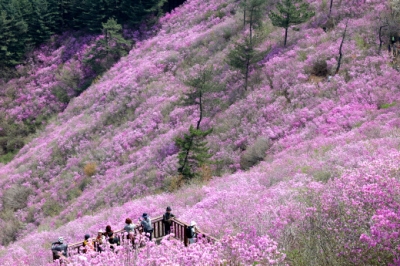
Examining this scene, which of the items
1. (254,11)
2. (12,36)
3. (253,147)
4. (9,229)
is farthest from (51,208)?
(12,36)

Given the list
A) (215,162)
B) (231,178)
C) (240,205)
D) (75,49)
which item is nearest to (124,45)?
(75,49)

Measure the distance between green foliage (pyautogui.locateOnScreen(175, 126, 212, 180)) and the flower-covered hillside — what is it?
89 cm

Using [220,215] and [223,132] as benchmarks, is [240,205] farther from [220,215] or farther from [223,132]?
[223,132]

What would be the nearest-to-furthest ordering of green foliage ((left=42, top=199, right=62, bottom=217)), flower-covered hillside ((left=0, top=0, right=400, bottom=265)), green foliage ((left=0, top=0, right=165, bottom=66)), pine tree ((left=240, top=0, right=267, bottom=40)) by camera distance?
1. flower-covered hillside ((left=0, top=0, right=400, bottom=265))
2. green foliage ((left=42, top=199, right=62, bottom=217))
3. pine tree ((left=240, top=0, right=267, bottom=40))
4. green foliage ((left=0, top=0, right=165, bottom=66))

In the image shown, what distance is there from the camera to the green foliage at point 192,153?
1881 cm

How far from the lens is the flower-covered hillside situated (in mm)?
6977

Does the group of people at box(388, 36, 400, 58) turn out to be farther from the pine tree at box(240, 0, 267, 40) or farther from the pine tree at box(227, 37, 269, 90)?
the pine tree at box(240, 0, 267, 40)

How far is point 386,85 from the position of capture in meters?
18.3

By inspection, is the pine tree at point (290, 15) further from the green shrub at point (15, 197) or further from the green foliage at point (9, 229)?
the green foliage at point (9, 229)

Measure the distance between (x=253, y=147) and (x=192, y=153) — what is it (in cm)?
336

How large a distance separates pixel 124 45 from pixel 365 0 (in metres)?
28.0

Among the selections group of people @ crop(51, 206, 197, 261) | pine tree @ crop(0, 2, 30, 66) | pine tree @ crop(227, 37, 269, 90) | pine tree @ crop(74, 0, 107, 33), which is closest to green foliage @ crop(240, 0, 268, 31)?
pine tree @ crop(227, 37, 269, 90)

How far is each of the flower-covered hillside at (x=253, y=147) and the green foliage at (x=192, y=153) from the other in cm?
89

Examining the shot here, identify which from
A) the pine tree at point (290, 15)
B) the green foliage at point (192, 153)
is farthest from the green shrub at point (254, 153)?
the pine tree at point (290, 15)
